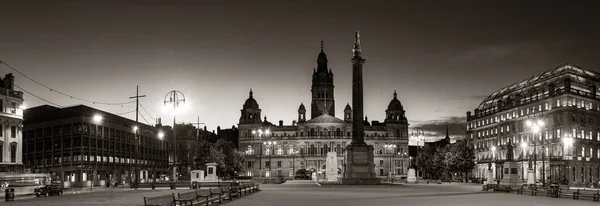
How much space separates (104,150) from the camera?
4043 inches

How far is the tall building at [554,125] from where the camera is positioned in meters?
103

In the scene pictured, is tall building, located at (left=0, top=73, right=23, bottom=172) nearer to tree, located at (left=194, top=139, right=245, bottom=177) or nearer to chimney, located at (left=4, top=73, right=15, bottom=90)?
chimney, located at (left=4, top=73, right=15, bottom=90)

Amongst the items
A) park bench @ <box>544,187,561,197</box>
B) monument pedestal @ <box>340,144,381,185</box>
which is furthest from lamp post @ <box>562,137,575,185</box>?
park bench @ <box>544,187,561,197</box>

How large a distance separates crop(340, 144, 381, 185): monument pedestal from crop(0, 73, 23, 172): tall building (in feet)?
127

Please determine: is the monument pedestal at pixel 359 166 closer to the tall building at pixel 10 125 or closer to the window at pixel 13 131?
the tall building at pixel 10 125

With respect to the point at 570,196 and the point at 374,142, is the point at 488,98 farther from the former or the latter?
the point at 570,196

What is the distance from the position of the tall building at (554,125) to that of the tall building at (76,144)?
64547 mm

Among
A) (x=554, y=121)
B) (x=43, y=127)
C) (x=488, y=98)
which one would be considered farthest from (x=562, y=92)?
(x=43, y=127)

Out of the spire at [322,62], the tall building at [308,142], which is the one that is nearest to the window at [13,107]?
the tall building at [308,142]

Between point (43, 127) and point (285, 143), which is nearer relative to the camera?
point (43, 127)

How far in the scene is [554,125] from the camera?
10469 centimetres

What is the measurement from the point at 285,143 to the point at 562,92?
79.6 metres

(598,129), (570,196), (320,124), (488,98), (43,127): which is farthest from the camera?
(320,124)

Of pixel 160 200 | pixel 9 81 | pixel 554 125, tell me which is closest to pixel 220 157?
pixel 9 81
